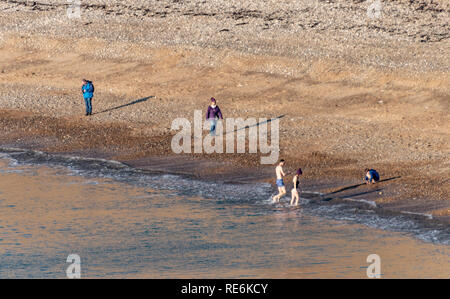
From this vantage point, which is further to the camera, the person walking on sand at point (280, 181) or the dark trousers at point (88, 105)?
the dark trousers at point (88, 105)

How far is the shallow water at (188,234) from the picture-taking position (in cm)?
2117

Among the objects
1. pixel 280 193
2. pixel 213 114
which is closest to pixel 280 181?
pixel 280 193

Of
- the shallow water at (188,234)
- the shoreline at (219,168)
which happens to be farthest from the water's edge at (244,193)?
the shoreline at (219,168)

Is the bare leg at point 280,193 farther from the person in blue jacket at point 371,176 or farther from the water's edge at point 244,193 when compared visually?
the person in blue jacket at point 371,176

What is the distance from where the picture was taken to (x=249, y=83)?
131 ft

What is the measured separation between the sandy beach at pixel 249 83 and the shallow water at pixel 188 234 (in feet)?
6.08

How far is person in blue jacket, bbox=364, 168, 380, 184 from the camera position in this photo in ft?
89.2

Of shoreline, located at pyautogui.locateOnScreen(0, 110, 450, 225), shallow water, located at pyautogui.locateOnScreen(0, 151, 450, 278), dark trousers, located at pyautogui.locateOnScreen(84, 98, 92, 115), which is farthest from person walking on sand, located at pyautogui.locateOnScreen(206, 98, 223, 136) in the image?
dark trousers, located at pyautogui.locateOnScreen(84, 98, 92, 115)

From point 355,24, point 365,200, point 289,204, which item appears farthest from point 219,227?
point 355,24

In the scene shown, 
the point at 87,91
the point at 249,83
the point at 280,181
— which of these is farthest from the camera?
the point at 249,83

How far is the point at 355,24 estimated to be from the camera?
4569cm

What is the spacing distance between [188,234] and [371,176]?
662cm

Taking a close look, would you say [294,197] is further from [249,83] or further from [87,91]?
[249,83]
